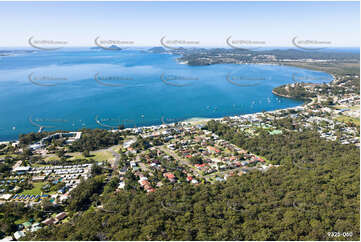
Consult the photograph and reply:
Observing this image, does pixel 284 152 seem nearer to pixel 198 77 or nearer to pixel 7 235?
pixel 7 235

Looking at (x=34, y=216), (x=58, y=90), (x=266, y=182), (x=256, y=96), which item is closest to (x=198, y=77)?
(x=256, y=96)
